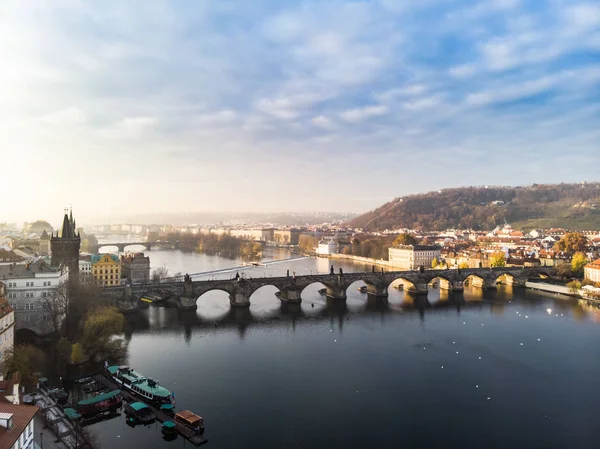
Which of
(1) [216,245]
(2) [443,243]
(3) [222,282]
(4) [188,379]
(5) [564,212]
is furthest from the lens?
(5) [564,212]

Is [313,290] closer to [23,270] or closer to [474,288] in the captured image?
[474,288]

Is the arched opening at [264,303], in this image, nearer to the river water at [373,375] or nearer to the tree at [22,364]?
the river water at [373,375]

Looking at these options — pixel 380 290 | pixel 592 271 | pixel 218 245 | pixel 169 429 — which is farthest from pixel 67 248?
pixel 218 245

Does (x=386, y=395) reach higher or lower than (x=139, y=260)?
lower

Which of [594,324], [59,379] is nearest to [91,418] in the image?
[59,379]

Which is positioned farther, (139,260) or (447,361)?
(139,260)

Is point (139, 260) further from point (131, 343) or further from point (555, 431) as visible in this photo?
point (555, 431)
